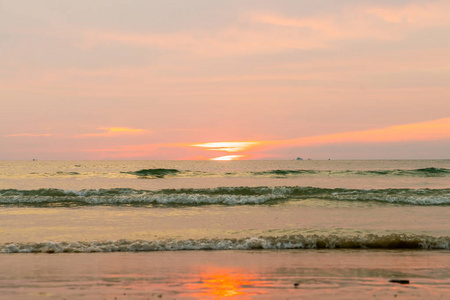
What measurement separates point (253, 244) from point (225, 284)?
3.72 meters

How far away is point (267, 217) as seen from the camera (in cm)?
1659

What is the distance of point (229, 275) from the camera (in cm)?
836

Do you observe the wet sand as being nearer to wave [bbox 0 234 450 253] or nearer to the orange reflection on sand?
the orange reflection on sand

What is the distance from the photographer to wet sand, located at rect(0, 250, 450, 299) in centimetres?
714

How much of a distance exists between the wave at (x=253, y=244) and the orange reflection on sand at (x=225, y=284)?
2627 mm

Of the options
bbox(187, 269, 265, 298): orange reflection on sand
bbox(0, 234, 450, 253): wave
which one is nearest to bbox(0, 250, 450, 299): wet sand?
bbox(187, 269, 265, 298): orange reflection on sand

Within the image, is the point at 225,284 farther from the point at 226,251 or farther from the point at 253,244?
the point at 253,244

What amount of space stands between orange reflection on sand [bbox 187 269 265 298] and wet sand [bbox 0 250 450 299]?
17 millimetres

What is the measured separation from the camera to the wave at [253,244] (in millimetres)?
10898

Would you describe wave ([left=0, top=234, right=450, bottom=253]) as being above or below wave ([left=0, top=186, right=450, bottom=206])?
below

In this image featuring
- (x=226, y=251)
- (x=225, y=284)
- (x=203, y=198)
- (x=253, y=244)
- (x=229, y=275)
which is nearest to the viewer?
(x=225, y=284)

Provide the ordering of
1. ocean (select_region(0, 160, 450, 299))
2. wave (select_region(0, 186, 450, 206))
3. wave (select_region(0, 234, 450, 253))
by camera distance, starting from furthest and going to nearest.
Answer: wave (select_region(0, 186, 450, 206)) → wave (select_region(0, 234, 450, 253)) → ocean (select_region(0, 160, 450, 299))

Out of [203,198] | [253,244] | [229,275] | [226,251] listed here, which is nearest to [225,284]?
[229,275]

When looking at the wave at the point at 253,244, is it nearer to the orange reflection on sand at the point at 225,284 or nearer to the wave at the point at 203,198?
the orange reflection on sand at the point at 225,284
